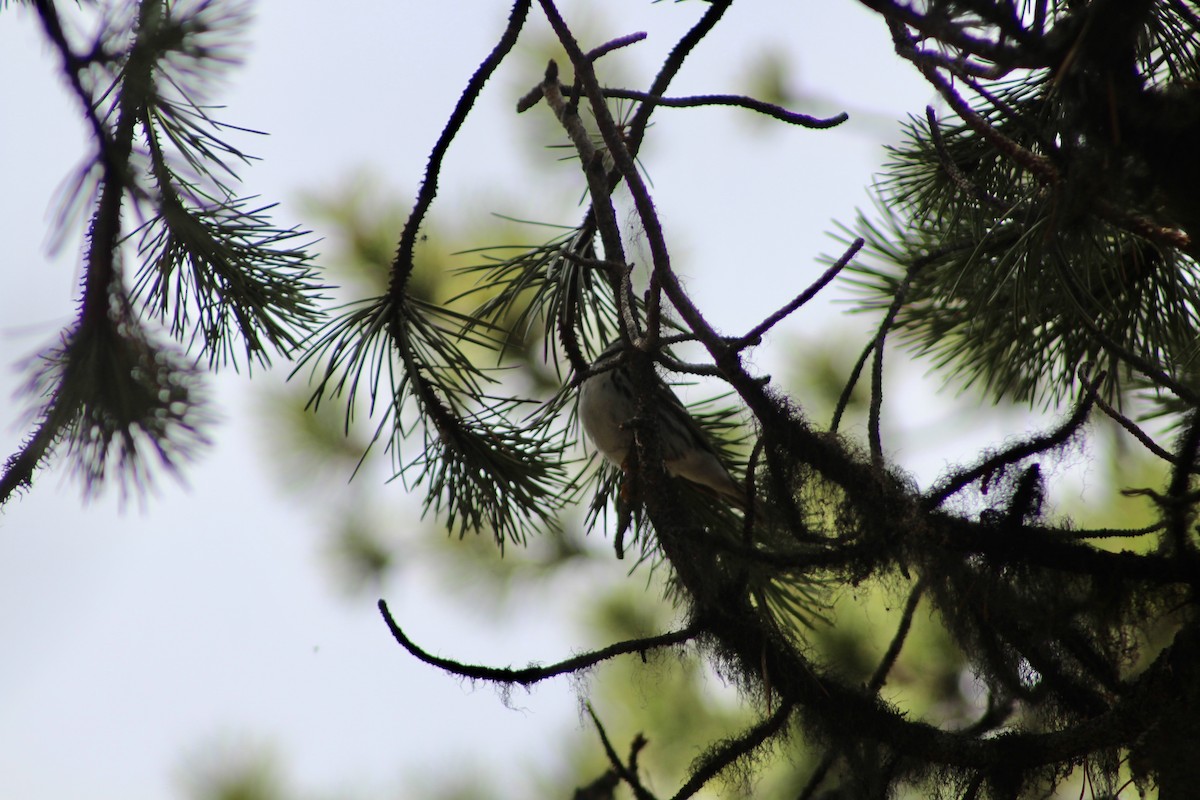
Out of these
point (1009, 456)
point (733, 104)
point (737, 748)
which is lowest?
point (737, 748)

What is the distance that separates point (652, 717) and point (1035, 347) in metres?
1.36

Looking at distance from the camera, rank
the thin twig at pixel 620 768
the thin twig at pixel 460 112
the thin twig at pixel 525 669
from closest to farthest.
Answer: the thin twig at pixel 525 669, the thin twig at pixel 620 768, the thin twig at pixel 460 112

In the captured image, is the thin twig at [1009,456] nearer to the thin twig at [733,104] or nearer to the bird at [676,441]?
the thin twig at [733,104]

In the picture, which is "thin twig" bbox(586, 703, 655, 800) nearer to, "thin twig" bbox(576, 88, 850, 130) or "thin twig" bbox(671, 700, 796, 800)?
"thin twig" bbox(671, 700, 796, 800)

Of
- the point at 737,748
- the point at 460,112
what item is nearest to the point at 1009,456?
the point at 737,748

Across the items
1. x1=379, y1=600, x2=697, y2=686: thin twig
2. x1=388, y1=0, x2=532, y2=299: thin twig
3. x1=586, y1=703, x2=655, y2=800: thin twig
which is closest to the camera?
x1=379, y1=600, x2=697, y2=686: thin twig

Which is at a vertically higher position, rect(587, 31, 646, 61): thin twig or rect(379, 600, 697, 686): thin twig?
rect(587, 31, 646, 61): thin twig

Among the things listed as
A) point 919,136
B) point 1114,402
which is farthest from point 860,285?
point 1114,402

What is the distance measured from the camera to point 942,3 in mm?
640

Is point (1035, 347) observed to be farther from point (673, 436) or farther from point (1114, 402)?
point (673, 436)

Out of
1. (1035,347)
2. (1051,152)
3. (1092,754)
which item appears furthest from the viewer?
(1035,347)

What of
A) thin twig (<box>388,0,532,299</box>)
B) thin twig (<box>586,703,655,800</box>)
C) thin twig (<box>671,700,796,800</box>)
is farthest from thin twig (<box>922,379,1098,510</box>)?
thin twig (<box>388,0,532,299</box>)

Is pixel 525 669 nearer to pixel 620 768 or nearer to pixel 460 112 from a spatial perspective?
pixel 620 768

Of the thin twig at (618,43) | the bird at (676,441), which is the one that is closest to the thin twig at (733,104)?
the thin twig at (618,43)
